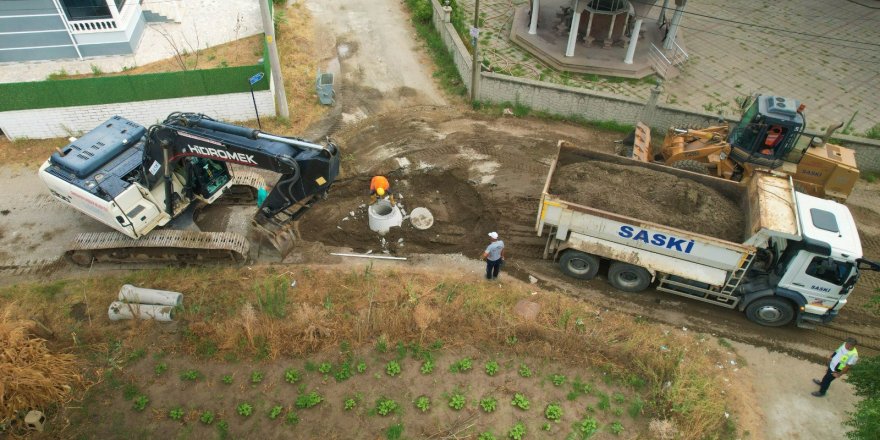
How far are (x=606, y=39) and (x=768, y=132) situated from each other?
8607 millimetres

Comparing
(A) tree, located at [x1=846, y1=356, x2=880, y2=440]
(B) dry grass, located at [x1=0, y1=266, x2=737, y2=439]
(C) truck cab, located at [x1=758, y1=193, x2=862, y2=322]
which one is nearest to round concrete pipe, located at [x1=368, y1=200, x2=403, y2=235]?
(B) dry grass, located at [x1=0, y1=266, x2=737, y2=439]

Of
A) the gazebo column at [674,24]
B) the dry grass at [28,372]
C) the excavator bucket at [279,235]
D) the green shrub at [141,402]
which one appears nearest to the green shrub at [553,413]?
the excavator bucket at [279,235]

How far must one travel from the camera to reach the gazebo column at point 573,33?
57.6 ft

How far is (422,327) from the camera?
9703mm

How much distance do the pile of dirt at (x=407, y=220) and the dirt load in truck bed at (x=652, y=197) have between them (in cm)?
237

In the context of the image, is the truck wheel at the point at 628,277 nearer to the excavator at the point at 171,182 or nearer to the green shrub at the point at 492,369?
the green shrub at the point at 492,369

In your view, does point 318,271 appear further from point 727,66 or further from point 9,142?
point 727,66

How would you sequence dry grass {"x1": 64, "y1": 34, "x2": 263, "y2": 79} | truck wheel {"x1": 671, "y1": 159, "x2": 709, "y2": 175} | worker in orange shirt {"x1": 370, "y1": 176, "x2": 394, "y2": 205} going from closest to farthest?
1. worker in orange shirt {"x1": 370, "y1": 176, "x2": 394, "y2": 205}
2. truck wheel {"x1": 671, "y1": 159, "x2": 709, "y2": 175}
3. dry grass {"x1": 64, "y1": 34, "x2": 263, "y2": 79}

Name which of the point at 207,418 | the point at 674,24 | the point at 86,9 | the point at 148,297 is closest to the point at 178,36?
the point at 86,9

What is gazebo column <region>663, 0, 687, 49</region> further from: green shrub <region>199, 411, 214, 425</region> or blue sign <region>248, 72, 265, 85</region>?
green shrub <region>199, 411, 214, 425</region>

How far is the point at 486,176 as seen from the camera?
13.8 metres

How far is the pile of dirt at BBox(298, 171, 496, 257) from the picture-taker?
11984 mm

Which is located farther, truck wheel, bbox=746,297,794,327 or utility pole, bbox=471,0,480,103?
utility pole, bbox=471,0,480,103

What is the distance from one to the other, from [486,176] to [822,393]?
27.2 ft
